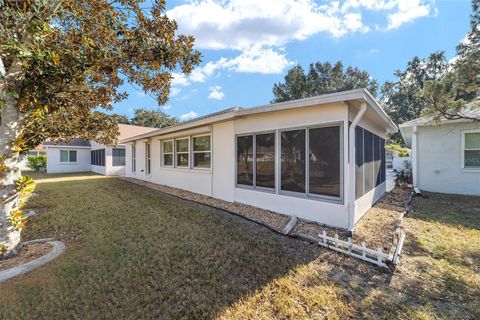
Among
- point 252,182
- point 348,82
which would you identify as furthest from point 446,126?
point 348,82

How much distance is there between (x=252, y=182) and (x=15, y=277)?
5392 mm

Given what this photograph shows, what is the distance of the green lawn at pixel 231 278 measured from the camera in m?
2.77

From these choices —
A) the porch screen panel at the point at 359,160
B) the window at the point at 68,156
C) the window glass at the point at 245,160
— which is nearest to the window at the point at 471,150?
the porch screen panel at the point at 359,160

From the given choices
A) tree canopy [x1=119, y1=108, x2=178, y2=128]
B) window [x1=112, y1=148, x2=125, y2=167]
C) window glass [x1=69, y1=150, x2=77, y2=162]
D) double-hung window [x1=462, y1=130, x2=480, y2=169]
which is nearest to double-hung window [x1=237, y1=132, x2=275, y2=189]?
double-hung window [x1=462, y1=130, x2=480, y2=169]

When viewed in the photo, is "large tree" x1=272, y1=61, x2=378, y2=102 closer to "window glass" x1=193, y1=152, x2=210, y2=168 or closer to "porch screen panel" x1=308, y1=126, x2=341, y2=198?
"window glass" x1=193, y1=152, x2=210, y2=168

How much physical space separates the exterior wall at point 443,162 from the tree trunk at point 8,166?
1320 centimetres

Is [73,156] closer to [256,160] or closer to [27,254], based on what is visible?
[27,254]

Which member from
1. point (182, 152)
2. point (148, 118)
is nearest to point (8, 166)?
point (182, 152)

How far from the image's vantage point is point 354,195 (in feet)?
16.4

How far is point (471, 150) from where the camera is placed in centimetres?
884

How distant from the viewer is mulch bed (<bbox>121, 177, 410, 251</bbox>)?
4.83m

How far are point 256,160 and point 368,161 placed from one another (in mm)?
3355

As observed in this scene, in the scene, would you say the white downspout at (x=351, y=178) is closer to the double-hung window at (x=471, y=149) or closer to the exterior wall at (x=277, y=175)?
the exterior wall at (x=277, y=175)

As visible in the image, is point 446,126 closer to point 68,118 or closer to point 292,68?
point 68,118
